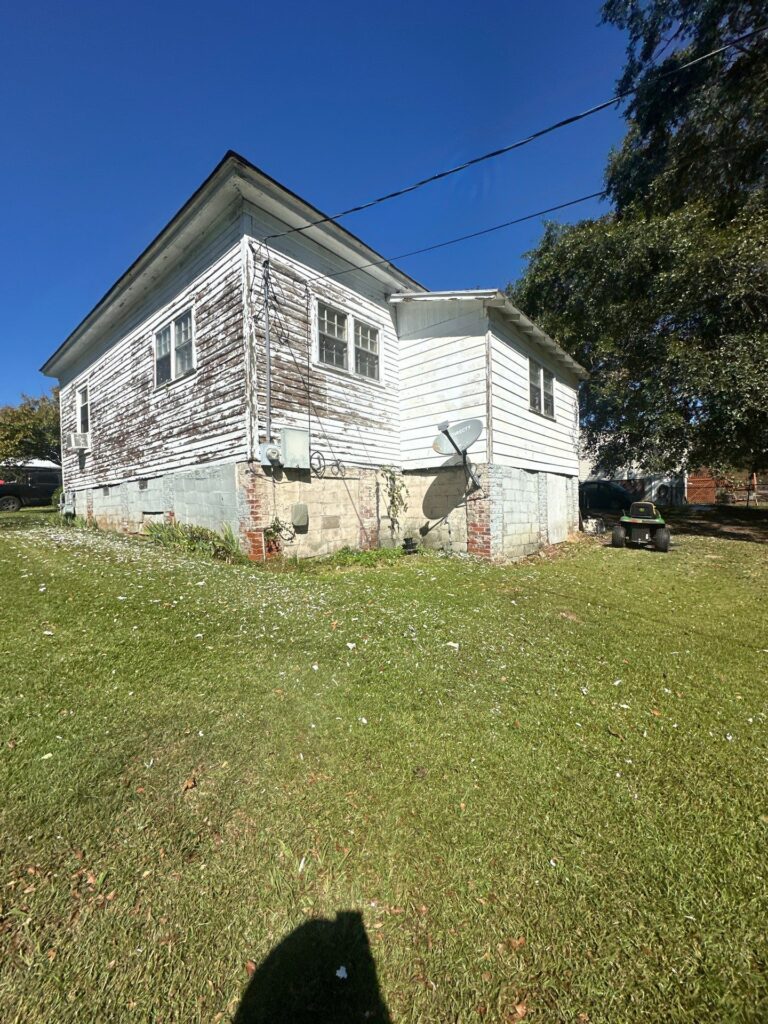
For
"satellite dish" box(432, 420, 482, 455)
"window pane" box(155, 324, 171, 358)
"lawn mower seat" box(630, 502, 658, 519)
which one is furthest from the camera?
"lawn mower seat" box(630, 502, 658, 519)

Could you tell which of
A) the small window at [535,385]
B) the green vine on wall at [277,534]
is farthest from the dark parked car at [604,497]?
the green vine on wall at [277,534]

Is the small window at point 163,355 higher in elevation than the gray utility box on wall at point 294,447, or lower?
higher

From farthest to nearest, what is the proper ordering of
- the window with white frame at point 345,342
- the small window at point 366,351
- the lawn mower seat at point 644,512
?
the lawn mower seat at point 644,512, the small window at point 366,351, the window with white frame at point 345,342

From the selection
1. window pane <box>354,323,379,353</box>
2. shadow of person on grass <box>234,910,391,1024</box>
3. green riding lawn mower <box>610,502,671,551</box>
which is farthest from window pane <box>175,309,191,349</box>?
green riding lawn mower <box>610,502,671,551</box>

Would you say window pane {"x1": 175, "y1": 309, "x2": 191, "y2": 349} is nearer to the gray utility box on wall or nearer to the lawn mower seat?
the gray utility box on wall

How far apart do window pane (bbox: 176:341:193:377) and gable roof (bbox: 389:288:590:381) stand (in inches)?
181

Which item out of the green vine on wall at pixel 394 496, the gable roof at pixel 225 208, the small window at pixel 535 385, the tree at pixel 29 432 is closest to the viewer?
the gable roof at pixel 225 208

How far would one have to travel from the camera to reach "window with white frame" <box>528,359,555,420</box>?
10039 mm

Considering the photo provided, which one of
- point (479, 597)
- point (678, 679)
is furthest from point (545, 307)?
point (678, 679)

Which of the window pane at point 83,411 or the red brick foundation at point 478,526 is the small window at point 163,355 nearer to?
the window pane at point 83,411

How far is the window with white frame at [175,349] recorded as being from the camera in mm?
8664

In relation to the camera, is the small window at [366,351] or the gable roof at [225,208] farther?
the small window at [366,351]

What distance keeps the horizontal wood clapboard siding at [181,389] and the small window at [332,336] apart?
1.67 meters

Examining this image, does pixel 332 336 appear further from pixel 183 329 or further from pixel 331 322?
pixel 183 329
